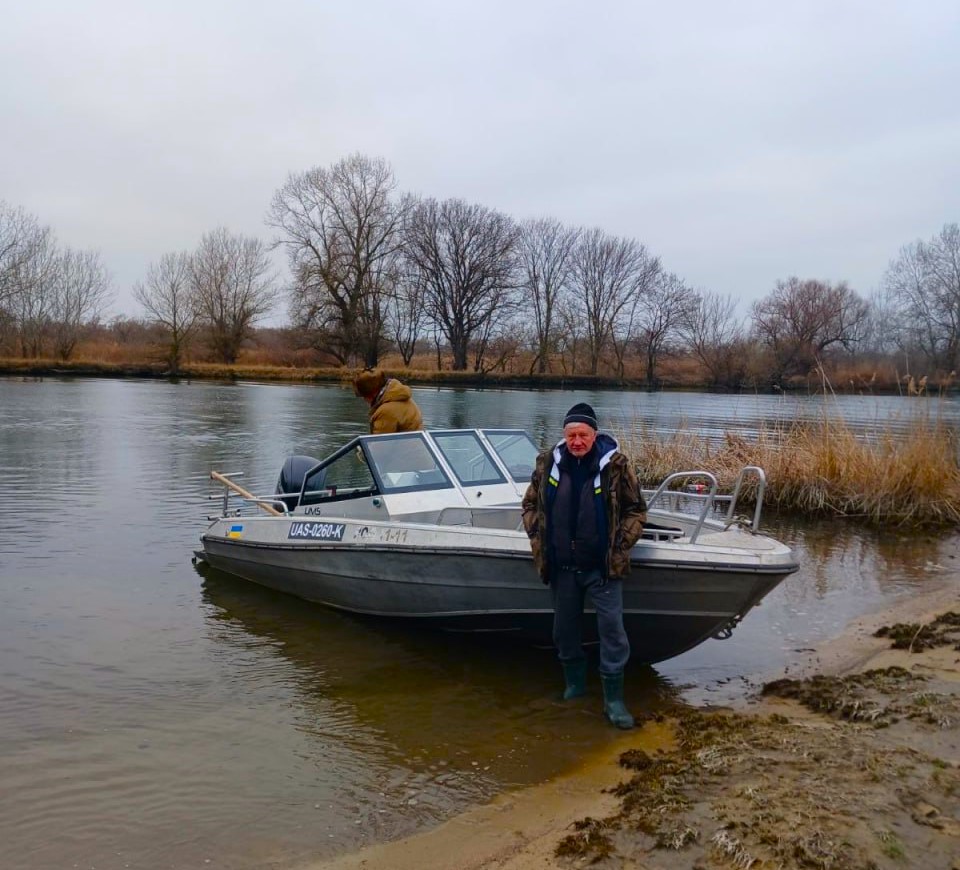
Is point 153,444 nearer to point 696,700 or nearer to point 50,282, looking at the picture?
point 696,700

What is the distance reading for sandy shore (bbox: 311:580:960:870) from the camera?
3.75 meters

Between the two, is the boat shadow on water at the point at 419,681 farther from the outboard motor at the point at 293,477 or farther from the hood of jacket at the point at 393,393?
the hood of jacket at the point at 393,393

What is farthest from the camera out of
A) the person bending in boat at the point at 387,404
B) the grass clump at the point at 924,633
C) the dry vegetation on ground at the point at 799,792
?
the person bending in boat at the point at 387,404

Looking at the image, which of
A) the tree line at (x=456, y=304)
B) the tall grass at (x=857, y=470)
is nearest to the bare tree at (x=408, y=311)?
the tree line at (x=456, y=304)

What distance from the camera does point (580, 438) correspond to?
520 centimetres

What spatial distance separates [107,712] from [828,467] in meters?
11.2

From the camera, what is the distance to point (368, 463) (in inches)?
310

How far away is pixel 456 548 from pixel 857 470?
916 cm

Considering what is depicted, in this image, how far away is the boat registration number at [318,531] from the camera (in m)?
7.43

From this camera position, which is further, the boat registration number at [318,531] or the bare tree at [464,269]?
the bare tree at [464,269]

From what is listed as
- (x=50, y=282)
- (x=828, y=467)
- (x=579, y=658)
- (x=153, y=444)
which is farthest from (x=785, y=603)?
(x=50, y=282)

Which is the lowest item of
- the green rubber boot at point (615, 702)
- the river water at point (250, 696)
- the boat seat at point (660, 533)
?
the river water at point (250, 696)

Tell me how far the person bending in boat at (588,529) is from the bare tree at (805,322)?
39.2 meters

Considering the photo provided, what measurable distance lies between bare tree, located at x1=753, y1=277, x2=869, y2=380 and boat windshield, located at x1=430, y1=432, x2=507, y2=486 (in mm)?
36880
